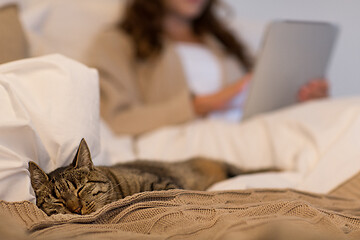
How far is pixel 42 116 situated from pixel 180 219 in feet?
1.09

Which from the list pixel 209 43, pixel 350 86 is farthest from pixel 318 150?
pixel 350 86

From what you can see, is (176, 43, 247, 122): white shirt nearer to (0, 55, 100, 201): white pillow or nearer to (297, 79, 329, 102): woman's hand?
(297, 79, 329, 102): woman's hand

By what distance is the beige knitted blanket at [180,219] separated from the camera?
538 mm

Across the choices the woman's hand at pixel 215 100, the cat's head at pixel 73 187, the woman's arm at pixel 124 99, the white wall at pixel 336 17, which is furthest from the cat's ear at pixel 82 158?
the white wall at pixel 336 17

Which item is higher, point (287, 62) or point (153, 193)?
point (287, 62)

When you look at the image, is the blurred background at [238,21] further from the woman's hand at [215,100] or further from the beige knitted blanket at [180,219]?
the beige knitted blanket at [180,219]

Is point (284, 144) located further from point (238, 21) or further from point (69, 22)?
point (238, 21)

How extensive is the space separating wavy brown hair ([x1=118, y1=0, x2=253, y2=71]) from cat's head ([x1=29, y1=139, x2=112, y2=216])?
1075mm

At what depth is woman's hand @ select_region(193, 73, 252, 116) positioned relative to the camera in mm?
1703

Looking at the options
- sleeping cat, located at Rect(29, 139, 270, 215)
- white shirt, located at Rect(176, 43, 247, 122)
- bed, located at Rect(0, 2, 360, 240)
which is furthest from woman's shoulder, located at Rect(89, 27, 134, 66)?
sleeping cat, located at Rect(29, 139, 270, 215)

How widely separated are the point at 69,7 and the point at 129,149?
851mm

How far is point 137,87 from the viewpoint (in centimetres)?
176

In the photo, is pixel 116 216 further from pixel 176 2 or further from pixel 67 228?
pixel 176 2

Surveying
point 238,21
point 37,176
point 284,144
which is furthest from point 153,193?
point 238,21
